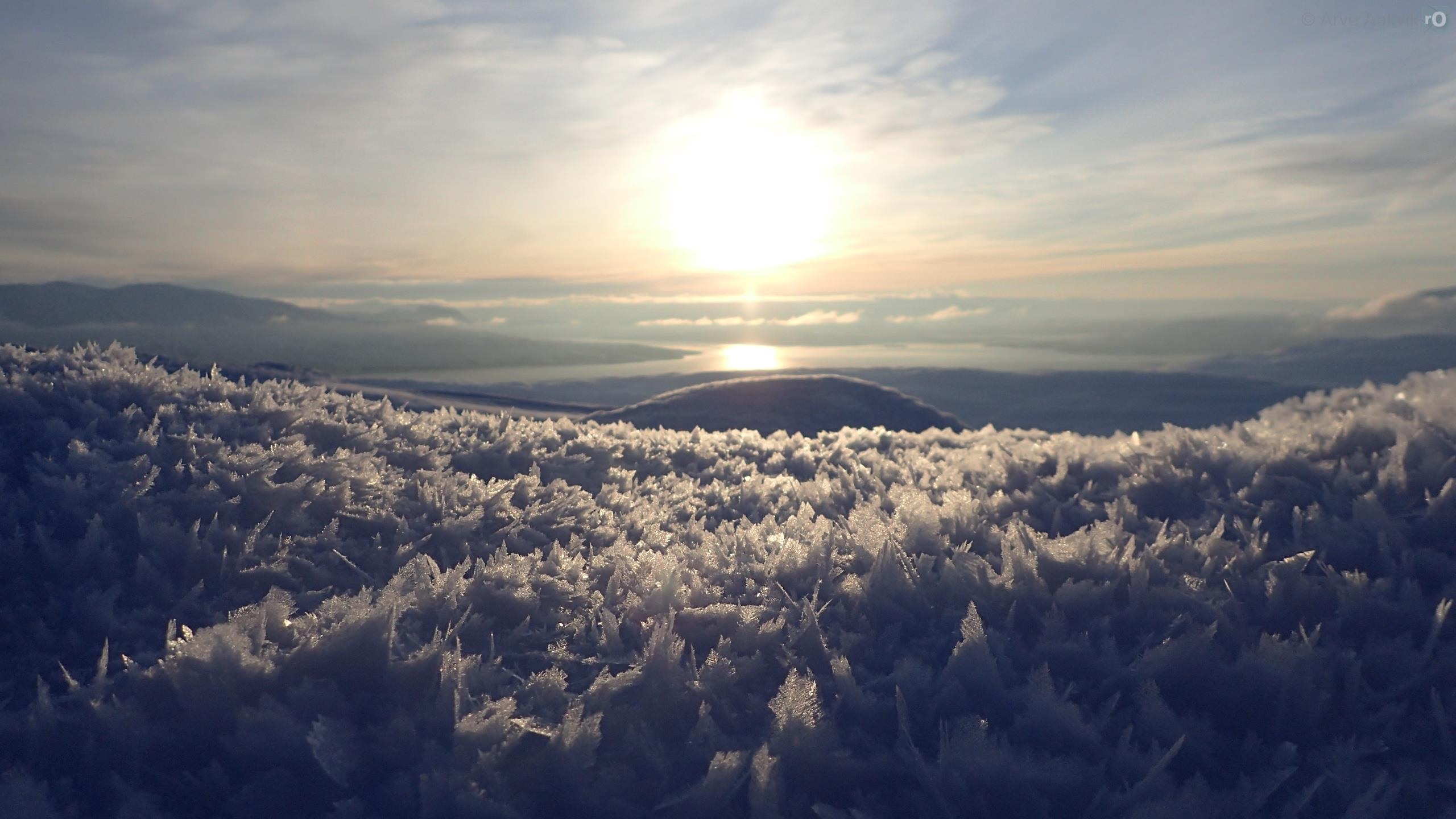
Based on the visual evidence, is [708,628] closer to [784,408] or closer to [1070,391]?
[784,408]

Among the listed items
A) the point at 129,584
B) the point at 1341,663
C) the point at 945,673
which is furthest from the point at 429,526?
the point at 1341,663

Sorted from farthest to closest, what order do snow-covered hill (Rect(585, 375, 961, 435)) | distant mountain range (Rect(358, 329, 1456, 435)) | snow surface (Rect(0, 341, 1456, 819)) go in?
distant mountain range (Rect(358, 329, 1456, 435)) → snow-covered hill (Rect(585, 375, 961, 435)) → snow surface (Rect(0, 341, 1456, 819))

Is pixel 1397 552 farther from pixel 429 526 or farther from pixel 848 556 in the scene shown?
pixel 429 526

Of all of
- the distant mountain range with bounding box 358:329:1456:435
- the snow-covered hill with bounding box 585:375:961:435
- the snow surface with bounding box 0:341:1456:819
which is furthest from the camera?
the distant mountain range with bounding box 358:329:1456:435

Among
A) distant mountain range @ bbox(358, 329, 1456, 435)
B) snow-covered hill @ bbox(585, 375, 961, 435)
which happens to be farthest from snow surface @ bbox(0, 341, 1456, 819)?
distant mountain range @ bbox(358, 329, 1456, 435)

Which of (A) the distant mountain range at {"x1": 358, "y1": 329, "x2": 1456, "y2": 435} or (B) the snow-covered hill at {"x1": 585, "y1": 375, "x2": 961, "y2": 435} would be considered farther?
(A) the distant mountain range at {"x1": 358, "y1": 329, "x2": 1456, "y2": 435}

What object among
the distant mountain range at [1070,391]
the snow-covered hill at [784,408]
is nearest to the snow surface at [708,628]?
the snow-covered hill at [784,408]

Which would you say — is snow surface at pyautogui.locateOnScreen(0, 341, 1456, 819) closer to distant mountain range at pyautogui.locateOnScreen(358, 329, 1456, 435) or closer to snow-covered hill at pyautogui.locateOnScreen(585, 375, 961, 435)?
snow-covered hill at pyautogui.locateOnScreen(585, 375, 961, 435)
